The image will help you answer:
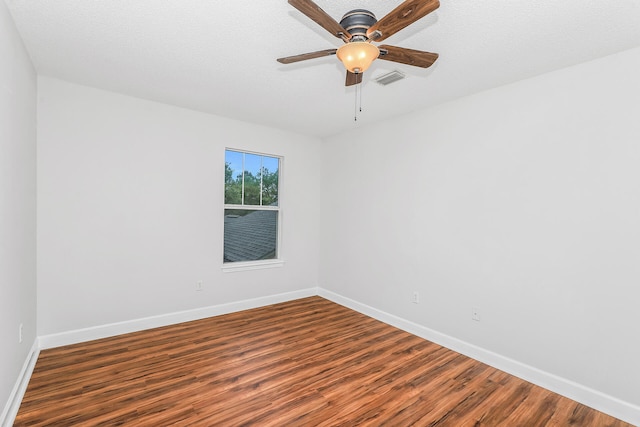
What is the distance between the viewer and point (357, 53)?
1.59 metres

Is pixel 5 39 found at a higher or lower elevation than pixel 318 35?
lower

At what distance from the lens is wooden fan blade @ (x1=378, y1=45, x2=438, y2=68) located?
1.71m

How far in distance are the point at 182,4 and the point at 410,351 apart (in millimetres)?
3319

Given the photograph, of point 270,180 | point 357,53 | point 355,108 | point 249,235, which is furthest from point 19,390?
point 355,108

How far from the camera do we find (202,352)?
289cm

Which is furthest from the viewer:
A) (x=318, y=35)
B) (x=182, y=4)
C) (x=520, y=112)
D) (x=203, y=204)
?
(x=203, y=204)

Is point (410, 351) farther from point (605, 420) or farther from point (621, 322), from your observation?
point (621, 322)

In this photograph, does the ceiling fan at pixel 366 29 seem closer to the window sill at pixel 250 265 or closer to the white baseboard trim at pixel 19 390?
the white baseboard trim at pixel 19 390

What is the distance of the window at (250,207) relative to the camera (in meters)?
4.11

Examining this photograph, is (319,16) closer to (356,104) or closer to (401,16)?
(401,16)

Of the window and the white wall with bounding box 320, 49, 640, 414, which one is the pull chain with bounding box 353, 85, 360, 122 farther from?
the window

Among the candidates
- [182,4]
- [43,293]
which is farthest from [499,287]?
[43,293]

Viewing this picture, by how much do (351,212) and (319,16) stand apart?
3.07 meters

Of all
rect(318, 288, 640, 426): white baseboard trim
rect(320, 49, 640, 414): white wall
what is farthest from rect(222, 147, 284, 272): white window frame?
rect(318, 288, 640, 426): white baseboard trim
